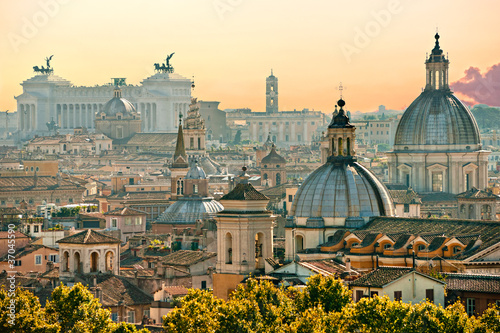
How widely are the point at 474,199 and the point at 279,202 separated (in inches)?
899

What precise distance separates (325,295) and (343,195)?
15.0 meters

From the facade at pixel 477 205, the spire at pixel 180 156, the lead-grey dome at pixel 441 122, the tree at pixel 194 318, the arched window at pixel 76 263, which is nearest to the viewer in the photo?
the tree at pixel 194 318

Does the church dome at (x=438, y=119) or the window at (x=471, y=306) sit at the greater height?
the church dome at (x=438, y=119)

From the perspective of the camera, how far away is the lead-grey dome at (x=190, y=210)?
10719cm

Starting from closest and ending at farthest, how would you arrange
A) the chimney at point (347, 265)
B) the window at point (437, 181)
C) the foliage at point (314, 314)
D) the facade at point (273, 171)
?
the foliage at point (314, 314) < the chimney at point (347, 265) < the window at point (437, 181) < the facade at point (273, 171)

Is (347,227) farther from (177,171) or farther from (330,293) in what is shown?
(177,171)

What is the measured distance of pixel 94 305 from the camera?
60438 mm

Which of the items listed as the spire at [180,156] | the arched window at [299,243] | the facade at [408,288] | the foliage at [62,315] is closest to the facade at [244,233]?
the arched window at [299,243]

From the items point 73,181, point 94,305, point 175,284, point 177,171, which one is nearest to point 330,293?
point 94,305

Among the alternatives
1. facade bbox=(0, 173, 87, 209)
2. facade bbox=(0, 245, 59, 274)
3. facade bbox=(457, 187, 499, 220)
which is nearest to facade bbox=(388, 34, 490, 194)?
facade bbox=(457, 187, 499, 220)

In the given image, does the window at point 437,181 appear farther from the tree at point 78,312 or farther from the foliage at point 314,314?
the tree at point 78,312

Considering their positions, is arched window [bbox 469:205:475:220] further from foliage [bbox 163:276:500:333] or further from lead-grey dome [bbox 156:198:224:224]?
foliage [bbox 163:276:500:333]

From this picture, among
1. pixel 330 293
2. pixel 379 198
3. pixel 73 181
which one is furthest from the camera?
pixel 73 181

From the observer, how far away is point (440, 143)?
116m
